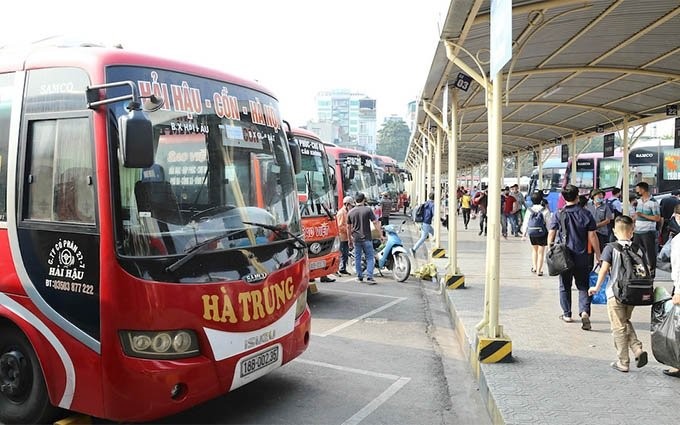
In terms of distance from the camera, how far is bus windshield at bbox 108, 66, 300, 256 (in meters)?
3.91

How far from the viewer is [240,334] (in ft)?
13.7

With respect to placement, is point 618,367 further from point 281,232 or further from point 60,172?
point 60,172

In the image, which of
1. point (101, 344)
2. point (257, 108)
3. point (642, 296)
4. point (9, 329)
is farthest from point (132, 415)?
point (642, 296)

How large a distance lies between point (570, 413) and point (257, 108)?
3504 millimetres

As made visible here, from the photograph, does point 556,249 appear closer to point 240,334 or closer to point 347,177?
point 240,334

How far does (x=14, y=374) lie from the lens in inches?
171

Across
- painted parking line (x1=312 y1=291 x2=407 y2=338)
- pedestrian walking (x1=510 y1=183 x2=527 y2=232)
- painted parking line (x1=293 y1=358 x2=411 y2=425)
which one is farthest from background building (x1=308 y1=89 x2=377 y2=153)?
painted parking line (x1=293 y1=358 x2=411 y2=425)

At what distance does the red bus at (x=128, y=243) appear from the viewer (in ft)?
12.3

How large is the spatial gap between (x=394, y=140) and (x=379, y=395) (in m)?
114

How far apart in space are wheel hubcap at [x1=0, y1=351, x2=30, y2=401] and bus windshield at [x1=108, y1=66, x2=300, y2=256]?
1413 mm

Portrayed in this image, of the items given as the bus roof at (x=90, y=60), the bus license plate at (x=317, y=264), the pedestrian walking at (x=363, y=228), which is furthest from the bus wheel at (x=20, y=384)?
the pedestrian walking at (x=363, y=228)

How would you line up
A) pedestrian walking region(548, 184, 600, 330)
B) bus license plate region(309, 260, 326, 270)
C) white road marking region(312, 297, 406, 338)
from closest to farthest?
pedestrian walking region(548, 184, 600, 330) → white road marking region(312, 297, 406, 338) → bus license plate region(309, 260, 326, 270)

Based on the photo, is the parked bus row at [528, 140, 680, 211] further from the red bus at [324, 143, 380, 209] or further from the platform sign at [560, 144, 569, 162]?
the red bus at [324, 143, 380, 209]

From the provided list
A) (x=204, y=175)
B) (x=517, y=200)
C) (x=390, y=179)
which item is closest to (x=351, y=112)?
(x=390, y=179)
